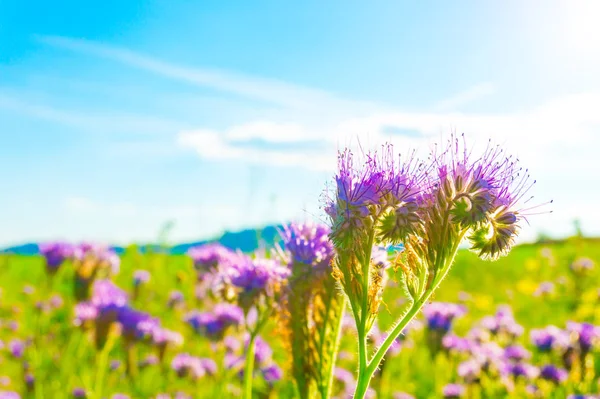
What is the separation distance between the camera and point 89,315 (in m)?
6.31

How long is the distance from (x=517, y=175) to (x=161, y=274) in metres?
12.6

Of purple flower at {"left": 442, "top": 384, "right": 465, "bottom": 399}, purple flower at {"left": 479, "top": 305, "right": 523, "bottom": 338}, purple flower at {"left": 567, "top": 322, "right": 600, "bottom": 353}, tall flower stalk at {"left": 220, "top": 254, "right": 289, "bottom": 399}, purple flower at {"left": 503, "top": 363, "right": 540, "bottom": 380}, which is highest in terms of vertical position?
tall flower stalk at {"left": 220, "top": 254, "right": 289, "bottom": 399}

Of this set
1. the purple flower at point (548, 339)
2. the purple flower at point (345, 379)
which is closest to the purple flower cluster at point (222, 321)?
the purple flower at point (345, 379)

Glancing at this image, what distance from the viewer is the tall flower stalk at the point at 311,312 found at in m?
2.63

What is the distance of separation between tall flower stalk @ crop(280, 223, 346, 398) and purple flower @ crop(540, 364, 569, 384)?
5.04 meters

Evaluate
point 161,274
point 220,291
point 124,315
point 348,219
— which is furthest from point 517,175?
point 161,274

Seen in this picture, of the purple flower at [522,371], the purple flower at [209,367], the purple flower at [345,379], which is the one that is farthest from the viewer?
the purple flower at [522,371]

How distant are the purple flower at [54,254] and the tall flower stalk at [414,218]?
5.55 m

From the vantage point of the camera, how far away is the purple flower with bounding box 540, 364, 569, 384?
677 centimetres

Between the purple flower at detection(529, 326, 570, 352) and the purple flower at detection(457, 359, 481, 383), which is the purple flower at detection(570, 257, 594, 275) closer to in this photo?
the purple flower at detection(529, 326, 570, 352)

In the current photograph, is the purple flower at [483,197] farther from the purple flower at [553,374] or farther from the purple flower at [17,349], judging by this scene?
the purple flower at [17,349]

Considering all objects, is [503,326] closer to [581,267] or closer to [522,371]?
[522,371]

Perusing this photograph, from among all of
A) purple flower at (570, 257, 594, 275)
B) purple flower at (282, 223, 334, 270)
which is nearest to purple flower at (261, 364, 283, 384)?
purple flower at (282, 223, 334, 270)

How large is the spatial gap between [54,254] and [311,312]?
207 inches
